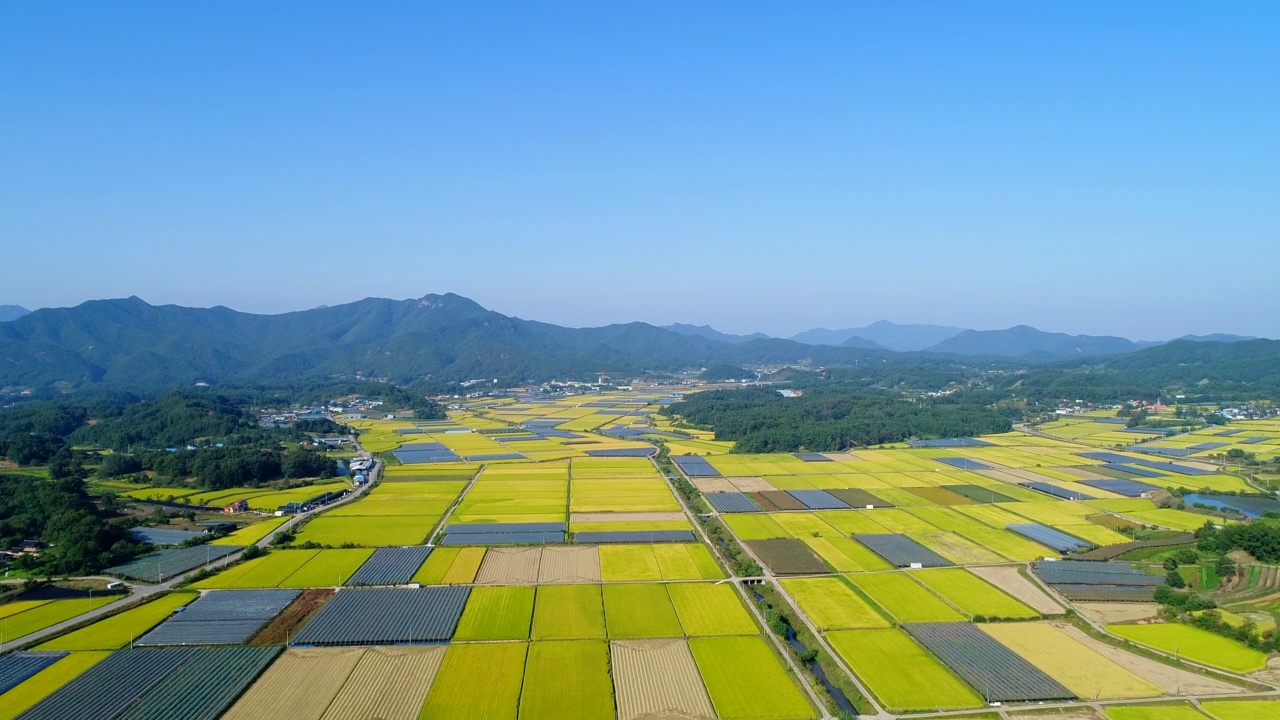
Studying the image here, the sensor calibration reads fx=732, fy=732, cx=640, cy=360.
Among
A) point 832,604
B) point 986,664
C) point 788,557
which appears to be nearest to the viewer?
point 986,664

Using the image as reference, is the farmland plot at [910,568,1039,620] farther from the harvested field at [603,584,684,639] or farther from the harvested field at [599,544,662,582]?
the harvested field at [599,544,662,582]

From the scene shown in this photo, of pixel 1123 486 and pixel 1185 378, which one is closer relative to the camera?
pixel 1123 486

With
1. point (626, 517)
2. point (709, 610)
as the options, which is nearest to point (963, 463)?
point (626, 517)

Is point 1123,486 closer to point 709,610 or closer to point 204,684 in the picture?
point 709,610

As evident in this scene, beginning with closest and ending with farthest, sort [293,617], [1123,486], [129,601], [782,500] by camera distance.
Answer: [293,617] → [129,601] → [782,500] → [1123,486]

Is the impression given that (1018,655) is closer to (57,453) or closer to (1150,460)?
(1150,460)

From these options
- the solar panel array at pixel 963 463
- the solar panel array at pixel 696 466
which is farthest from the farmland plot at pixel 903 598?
the solar panel array at pixel 963 463
